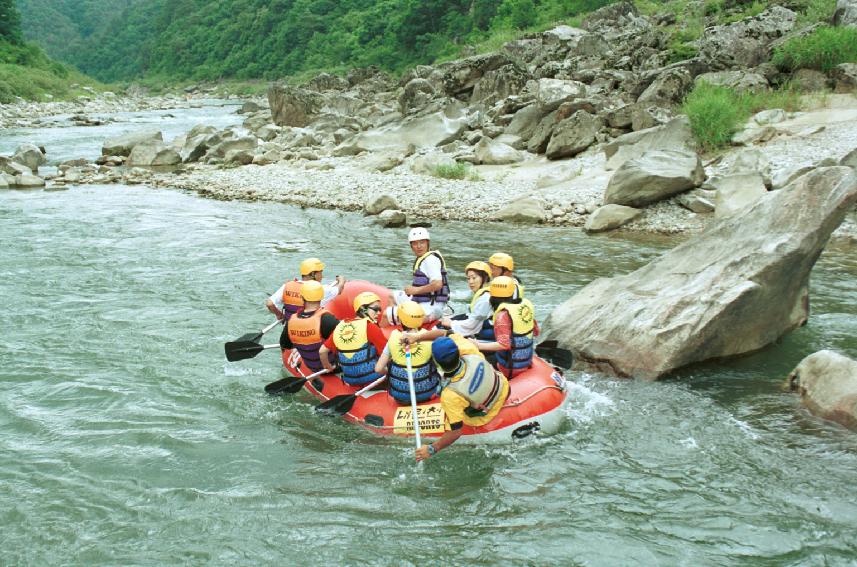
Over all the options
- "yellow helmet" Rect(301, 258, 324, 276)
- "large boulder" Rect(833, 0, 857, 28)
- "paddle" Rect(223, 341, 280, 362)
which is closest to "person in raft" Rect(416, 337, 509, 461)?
"yellow helmet" Rect(301, 258, 324, 276)

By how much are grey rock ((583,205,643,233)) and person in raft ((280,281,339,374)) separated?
764cm

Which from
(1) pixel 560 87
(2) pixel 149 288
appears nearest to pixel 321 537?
(2) pixel 149 288

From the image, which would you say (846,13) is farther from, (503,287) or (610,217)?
(503,287)

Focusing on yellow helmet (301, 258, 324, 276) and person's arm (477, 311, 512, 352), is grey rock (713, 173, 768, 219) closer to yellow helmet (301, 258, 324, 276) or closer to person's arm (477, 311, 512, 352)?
person's arm (477, 311, 512, 352)

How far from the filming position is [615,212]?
13250 mm

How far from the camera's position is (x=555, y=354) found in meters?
6.89

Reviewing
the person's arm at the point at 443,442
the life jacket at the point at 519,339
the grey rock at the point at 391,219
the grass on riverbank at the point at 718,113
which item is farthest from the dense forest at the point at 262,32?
the person's arm at the point at 443,442

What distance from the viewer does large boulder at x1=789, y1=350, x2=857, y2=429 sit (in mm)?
5797

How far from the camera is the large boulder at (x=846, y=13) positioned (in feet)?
60.6

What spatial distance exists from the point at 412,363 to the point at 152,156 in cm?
2193

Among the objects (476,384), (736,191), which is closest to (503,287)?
(476,384)

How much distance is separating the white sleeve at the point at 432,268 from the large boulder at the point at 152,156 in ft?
65.3

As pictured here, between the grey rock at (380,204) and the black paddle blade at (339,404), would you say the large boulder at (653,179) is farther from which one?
the black paddle blade at (339,404)

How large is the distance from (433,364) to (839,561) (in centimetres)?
325
